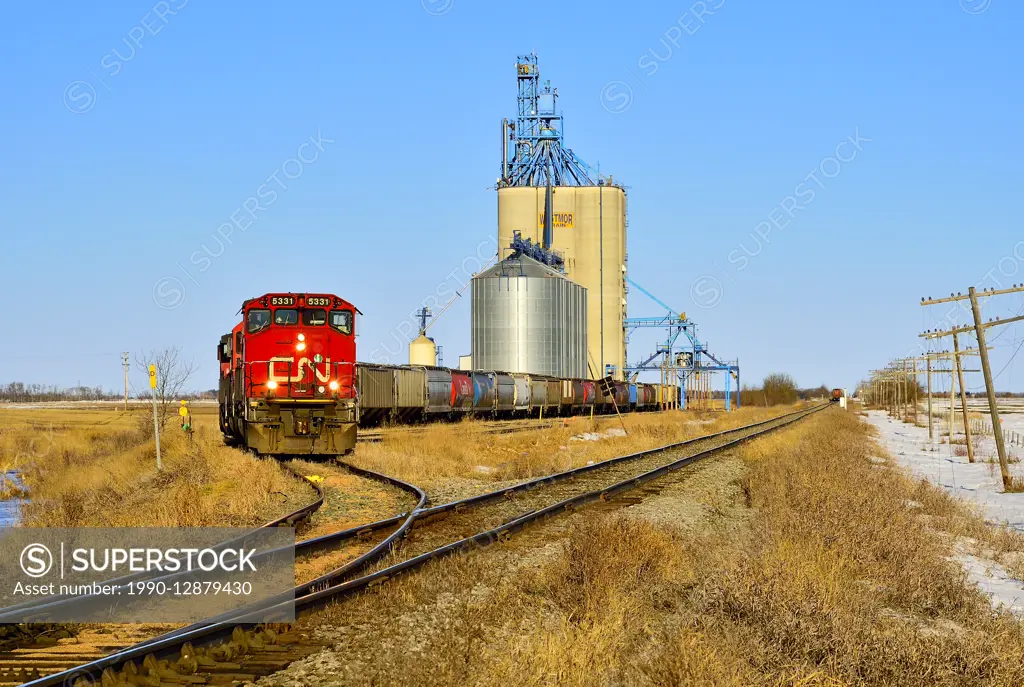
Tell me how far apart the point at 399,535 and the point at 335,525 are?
2.30 m

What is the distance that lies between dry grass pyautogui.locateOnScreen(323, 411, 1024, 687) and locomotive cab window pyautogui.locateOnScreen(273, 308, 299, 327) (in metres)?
13.9

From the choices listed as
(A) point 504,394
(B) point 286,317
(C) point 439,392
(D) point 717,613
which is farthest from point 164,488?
(A) point 504,394

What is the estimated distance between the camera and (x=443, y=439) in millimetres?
30422

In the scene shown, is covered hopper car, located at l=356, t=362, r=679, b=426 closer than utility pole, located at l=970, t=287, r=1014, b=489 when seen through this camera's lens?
No

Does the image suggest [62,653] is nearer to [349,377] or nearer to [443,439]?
[349,377]

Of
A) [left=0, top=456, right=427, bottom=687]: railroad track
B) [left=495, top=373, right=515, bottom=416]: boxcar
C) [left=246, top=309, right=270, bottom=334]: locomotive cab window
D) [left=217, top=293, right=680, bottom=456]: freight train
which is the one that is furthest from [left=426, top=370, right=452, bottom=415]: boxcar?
[left=0, top=456, right=427, bottom=687]: railroad track

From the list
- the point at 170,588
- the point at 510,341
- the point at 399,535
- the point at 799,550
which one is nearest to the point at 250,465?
the point at 399,535

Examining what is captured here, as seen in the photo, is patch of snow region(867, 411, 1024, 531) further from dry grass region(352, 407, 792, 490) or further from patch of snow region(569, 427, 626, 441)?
patch of snow region(569, 427, 626, 441)

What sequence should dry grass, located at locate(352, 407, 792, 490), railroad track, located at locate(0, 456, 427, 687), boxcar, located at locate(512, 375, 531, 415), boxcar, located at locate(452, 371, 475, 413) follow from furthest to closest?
boxcar, located at locate(512, 375, 531, 415) < boxcar, located at locate(452, 371, 475, 413) < dry grass, located at locate(352, 407, 792, 490) < railroad track, located at locate(0, 456, 427, 687)

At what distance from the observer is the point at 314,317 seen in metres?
24.2

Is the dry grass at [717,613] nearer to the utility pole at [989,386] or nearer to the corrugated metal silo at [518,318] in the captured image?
the utility pole at [989,386]

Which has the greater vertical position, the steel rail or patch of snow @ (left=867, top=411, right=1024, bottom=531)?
the steel rail

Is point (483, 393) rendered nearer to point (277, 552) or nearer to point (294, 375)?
point (294, 375)

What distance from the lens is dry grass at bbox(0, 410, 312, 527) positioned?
1380 centimetres
